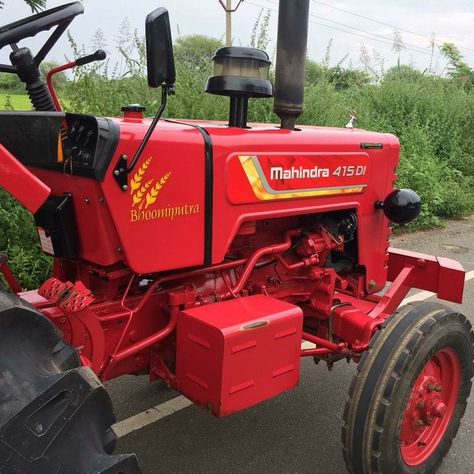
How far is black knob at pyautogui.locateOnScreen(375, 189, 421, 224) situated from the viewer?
10.3 ft

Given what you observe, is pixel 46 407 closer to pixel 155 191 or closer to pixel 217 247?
pixel 155 191

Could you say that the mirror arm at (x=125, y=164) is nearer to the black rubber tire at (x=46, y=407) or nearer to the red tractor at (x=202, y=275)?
the red tractor at (x=202, y=275)

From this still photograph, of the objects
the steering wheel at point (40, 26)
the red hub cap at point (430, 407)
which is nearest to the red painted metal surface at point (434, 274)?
the red hub cap at point (430, 407)

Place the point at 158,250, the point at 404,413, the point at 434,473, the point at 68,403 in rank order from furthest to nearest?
the point at 434,473 → the point at 404,413 → the point at 158,250 → the point at 68,403

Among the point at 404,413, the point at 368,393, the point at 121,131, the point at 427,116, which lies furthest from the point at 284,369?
the point at 427,116

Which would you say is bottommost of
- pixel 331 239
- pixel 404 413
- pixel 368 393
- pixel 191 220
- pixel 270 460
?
pixel 270 460

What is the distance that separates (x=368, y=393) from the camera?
7.61 ft

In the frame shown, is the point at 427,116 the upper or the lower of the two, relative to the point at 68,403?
upper

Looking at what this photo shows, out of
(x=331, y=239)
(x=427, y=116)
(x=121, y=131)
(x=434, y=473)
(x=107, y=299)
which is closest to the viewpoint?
(x=121, y=131)

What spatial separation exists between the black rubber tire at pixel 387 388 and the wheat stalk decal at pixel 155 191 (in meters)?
1.13

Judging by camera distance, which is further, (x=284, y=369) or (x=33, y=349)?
(x=284, y=369)

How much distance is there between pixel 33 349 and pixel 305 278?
175 cm

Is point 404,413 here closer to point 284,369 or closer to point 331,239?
point 284,369

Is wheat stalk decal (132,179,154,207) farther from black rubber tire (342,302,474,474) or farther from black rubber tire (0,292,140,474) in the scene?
black rubber tire (342,302,474,474)
